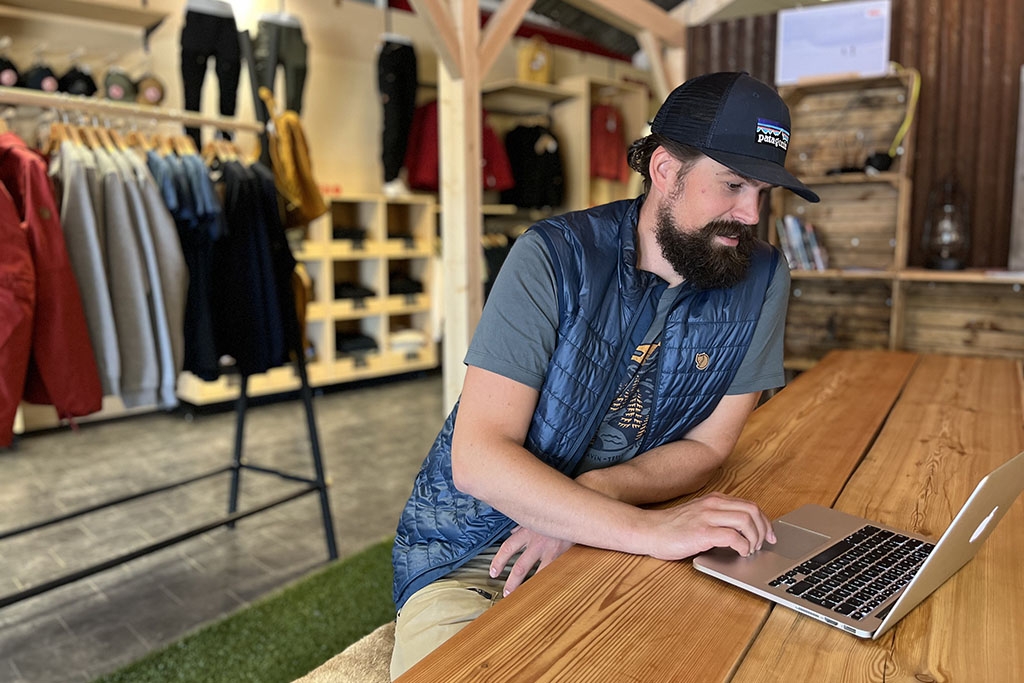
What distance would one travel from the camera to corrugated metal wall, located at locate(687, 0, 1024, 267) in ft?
12.1

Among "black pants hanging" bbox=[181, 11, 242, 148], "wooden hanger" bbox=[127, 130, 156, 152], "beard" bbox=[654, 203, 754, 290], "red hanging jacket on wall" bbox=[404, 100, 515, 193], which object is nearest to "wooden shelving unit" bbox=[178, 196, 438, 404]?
"red hanging jacket on wall" bbox=[404, 100, 515, 193]

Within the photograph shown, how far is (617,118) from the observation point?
7328mm

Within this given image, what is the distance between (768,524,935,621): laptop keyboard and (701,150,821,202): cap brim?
52cm

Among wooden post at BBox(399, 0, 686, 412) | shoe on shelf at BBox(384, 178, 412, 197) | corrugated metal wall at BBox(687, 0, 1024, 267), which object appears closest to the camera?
wooden post at BBox(399, 0, 686, 412)

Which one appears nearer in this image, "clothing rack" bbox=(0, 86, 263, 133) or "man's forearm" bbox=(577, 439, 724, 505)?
"man's forearm" bbox=(577, 439, 724, 505)

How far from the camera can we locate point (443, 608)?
1.20 metres

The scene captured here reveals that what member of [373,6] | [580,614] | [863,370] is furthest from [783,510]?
[373,6]

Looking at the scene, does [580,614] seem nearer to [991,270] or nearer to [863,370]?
[863,370]

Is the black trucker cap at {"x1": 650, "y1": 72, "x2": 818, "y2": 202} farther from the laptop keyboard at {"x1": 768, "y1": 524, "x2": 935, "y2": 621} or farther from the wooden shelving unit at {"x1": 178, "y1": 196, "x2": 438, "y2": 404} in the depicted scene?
the wooden shelving unit at {"x1": 178, "y1": 196, "x2": 438, "y2": 404}

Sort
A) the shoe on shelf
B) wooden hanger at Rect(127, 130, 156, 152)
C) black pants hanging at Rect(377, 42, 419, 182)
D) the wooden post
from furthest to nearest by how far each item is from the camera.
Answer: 1. the shoe on shelf
2. black pants hanging at Rect(377, 42, 419, 182)
3. the wooden post
4. wooden hanger at Rect(127, 130, 156, 152)

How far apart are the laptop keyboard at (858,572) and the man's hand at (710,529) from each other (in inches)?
2.6

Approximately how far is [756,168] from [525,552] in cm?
69

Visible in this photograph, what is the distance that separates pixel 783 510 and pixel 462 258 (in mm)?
2119

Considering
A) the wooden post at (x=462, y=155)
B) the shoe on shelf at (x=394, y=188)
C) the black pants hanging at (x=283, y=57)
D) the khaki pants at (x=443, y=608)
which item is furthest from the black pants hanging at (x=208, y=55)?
the khaki pants at (x=443, y=608)
